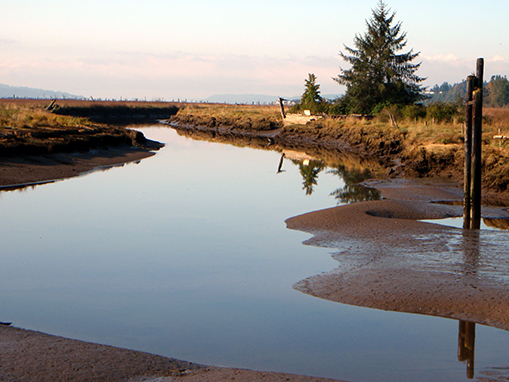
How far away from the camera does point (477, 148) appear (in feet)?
48.8

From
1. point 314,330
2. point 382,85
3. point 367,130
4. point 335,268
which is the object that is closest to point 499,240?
point 335,268

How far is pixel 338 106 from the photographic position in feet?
169

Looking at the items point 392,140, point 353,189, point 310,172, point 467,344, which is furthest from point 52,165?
point 467,344

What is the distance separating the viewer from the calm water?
717 centimetres

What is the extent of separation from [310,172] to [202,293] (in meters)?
19.2

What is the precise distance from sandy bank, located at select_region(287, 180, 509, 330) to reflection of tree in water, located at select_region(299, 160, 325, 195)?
6.72 m

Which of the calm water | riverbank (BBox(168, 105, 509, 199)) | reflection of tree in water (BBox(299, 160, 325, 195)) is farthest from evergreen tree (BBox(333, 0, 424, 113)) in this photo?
the calm water

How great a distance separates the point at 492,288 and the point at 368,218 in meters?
5.85

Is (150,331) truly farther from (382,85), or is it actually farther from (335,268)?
(382,85)

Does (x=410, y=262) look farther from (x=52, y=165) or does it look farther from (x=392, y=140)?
(x=392, y=140)

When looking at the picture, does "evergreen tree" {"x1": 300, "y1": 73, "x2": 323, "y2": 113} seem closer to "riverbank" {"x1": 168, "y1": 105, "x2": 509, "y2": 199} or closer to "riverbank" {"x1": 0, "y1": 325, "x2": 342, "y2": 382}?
"riverbank" {"x1": 168, "y1": 105, "x2": 509, "y2": 199}

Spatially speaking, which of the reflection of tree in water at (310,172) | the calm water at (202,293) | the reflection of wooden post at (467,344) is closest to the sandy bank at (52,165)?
the calm water at (202,293)

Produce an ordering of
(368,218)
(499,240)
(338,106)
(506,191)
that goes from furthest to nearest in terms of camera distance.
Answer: (338,106) → (506,191) → (368,218) → (499,240)

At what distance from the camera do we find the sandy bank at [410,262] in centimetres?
855
